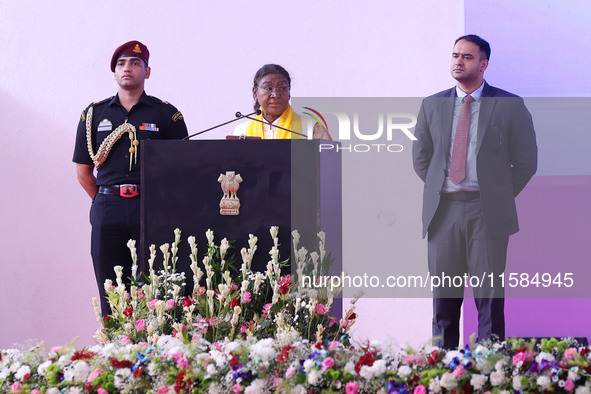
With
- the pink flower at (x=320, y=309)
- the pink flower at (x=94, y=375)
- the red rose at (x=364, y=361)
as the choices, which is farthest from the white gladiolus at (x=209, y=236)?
the red rose at (x=364, y=361)

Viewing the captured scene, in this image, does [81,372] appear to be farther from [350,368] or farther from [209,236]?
[350,368]

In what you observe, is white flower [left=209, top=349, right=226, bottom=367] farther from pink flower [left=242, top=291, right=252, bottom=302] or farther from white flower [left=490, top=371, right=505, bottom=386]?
white flower [left=490, top=371, right=505, bottom=386]

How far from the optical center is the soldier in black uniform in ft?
10.3

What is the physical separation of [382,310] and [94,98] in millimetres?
2053

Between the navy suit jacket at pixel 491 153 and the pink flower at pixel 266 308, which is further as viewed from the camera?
Answer: the navy suit jacket at pixel 491 153

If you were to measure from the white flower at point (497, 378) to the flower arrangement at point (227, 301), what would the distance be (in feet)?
1.68

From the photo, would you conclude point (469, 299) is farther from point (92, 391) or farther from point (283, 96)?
point (92, 391)

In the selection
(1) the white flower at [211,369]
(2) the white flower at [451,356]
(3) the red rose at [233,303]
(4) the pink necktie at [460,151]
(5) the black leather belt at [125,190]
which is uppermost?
(4) the pink necktie at [460,151]

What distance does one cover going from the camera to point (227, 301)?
84.6 inches

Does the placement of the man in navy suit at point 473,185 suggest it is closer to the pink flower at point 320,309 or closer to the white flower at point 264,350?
the pink flower at point 320,309

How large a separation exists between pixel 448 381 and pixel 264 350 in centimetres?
48

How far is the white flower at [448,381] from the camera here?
5.80ft

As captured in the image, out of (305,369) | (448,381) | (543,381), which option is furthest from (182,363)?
(543,381)

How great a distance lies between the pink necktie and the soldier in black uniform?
53.8 inches
